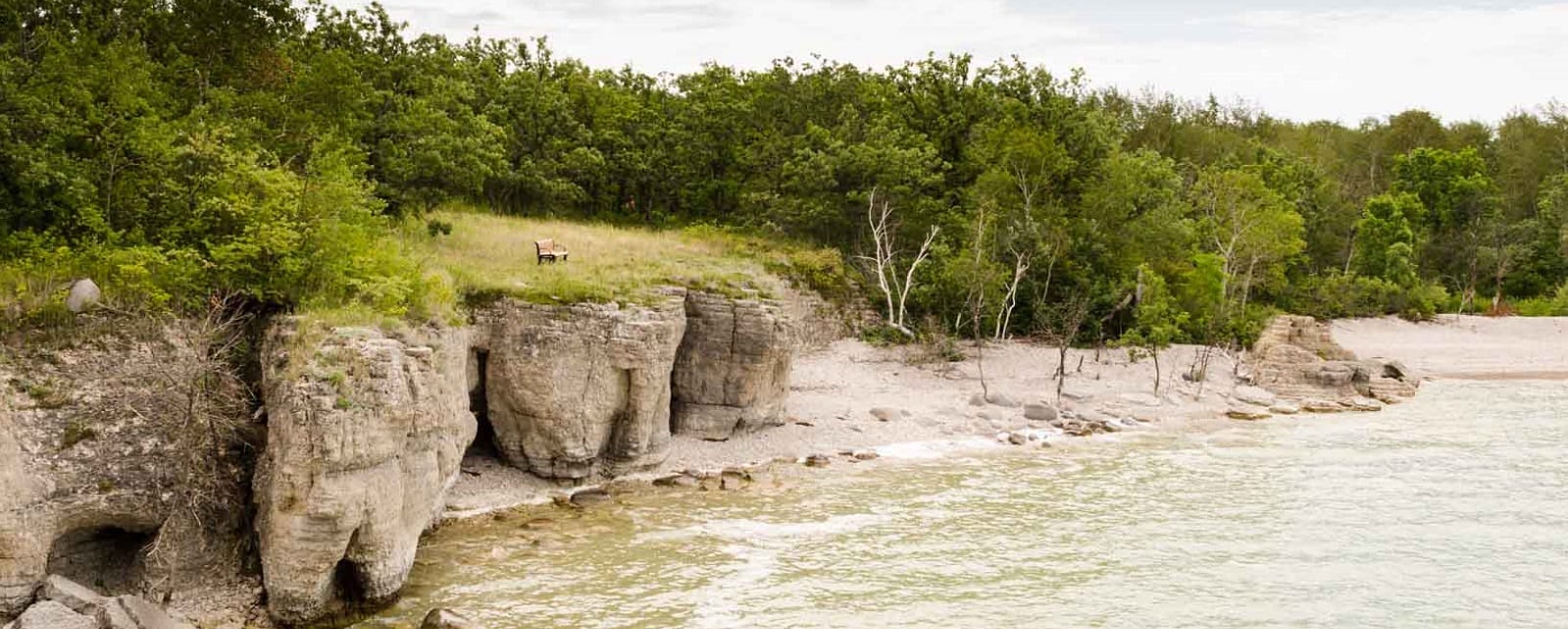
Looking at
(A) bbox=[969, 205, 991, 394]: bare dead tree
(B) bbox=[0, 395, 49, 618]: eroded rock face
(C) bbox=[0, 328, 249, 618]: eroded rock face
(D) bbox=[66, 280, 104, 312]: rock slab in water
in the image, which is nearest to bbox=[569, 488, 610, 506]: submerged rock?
(C) bbox=[0, 328, 249, 618]: eroded rock face

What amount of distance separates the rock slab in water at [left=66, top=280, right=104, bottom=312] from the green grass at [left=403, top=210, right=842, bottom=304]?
8.72 meters

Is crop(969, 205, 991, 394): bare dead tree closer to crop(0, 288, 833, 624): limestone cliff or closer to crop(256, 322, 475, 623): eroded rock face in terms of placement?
crop(0, 288, 833, 624): limestone cliff

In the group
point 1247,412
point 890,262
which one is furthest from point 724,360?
point 1247,412

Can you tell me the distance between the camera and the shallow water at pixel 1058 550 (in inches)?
933

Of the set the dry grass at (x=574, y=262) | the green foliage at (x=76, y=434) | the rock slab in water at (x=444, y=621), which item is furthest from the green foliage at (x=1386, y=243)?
the green foliage at (x=76, y=434)

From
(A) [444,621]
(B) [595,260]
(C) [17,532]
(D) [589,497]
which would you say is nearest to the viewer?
(C) [17,532]

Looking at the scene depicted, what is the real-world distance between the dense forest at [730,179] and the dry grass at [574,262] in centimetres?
180

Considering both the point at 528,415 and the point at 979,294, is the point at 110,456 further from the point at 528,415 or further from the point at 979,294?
the point at 979,294

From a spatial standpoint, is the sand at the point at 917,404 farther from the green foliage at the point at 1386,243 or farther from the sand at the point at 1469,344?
the green foliage at the point at 1386,243

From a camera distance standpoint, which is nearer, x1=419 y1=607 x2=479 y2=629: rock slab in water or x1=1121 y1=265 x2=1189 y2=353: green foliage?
x1=419 y1=607 x2=479 y2=629: rock slab in water

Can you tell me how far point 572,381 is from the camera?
3075cm

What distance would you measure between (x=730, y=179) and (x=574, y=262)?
87.4 ft

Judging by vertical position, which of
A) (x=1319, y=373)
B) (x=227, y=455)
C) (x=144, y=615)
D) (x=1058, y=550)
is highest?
(x=1319, y=373)

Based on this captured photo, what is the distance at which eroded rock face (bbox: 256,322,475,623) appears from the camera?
2033cm
